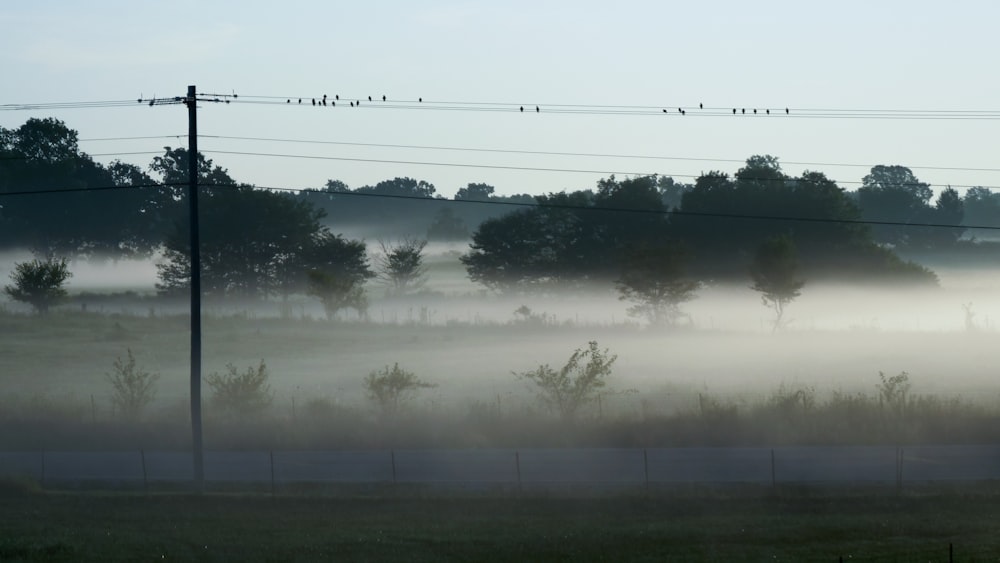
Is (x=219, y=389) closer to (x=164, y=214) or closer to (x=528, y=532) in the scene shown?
(x=528, y=532)

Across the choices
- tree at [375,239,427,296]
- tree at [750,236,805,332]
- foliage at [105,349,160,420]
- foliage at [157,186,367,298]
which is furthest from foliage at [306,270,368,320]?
foliage at [105,349,160,420]

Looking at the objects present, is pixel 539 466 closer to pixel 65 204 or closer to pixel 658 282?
pixel 658 282

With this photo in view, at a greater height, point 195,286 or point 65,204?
point 65,204

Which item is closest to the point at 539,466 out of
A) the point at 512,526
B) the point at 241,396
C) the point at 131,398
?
the point at 512,526

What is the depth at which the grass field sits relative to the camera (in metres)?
22.7

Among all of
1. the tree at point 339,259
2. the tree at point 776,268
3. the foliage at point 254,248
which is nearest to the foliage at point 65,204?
the foliage at point 254,248

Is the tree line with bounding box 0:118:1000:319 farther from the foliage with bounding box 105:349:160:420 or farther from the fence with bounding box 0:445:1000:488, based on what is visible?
the fence with bounding box 0:445:1000:488

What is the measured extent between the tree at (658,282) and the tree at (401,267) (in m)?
26.4

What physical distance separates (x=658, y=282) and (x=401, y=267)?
33.0 m

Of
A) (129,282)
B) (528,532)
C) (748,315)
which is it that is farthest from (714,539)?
(129,282)

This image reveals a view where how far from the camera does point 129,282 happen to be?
107125 mm

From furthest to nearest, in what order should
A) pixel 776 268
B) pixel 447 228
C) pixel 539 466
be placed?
pixel 447 228 < pixel 776 268 < pixel 539 466

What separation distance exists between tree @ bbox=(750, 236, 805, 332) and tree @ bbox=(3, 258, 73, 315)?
42.9 m

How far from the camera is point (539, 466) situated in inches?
1356
